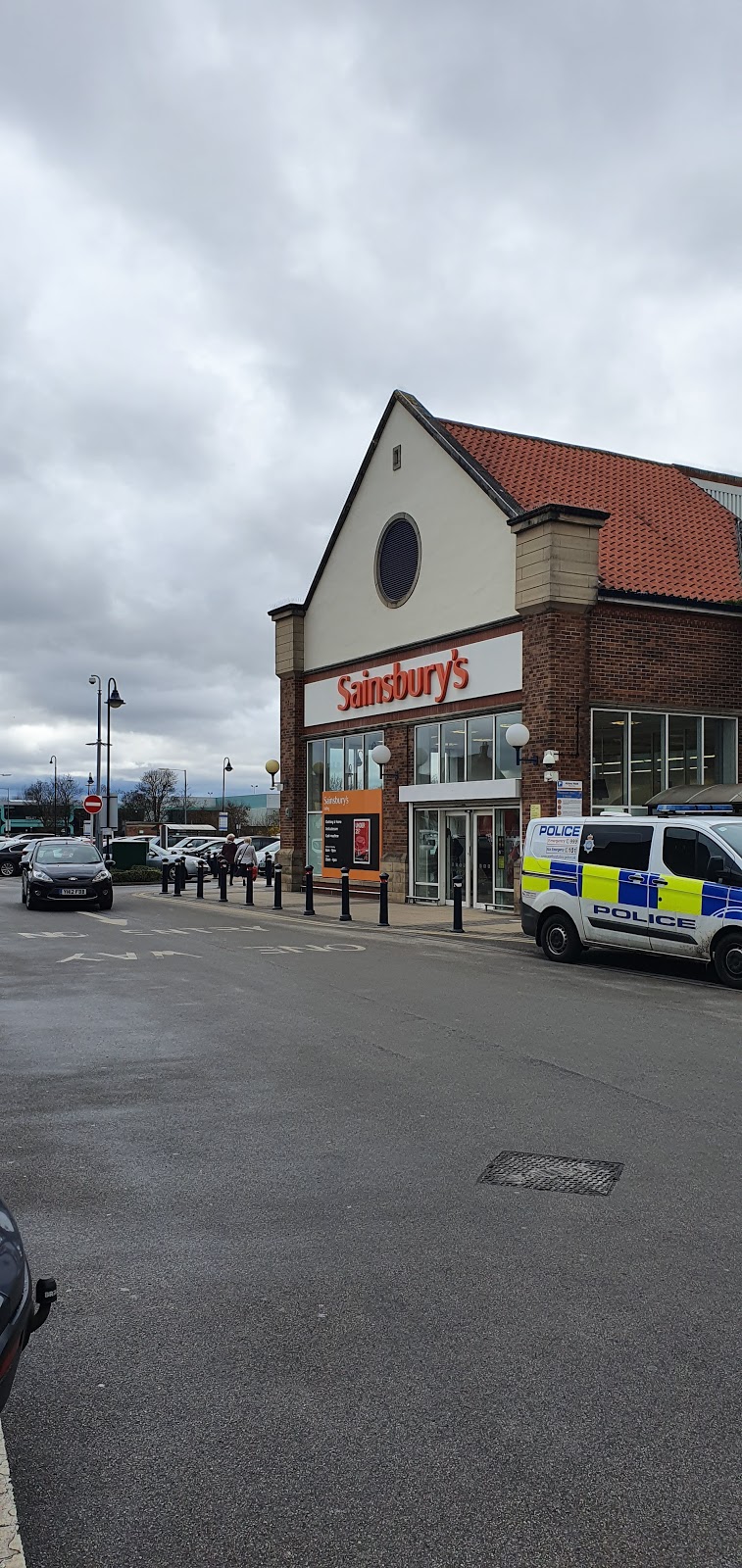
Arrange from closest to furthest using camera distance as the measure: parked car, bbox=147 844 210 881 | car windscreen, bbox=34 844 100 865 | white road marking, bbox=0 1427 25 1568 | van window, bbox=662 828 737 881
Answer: white road marking, bbox=0 1427 25 1568 < van window, bbox=662 828 737 881 < car windscreen, bbox=34 844 100 865 < parked car, bbox=147 844 210 881

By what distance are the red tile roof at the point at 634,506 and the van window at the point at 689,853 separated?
8664mm

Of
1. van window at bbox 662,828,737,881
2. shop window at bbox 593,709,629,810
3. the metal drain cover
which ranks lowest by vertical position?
the metal drain cover

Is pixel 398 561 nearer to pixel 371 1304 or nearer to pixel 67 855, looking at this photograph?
pixel 67 855

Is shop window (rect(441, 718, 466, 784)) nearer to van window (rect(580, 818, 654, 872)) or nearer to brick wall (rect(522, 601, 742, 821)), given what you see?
brick wall (rect(522, 601, 742, 821))

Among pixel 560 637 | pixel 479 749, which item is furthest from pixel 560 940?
pixel 479 749

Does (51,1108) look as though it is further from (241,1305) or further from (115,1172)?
(241,1305)

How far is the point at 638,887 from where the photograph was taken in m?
14.7

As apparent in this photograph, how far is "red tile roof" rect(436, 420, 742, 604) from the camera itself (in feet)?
77.1

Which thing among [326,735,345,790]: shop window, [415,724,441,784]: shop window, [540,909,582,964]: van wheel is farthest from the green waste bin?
[540,909,582,964]: van wheel

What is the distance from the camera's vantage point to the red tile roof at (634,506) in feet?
77.1

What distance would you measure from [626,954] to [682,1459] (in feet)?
45.4

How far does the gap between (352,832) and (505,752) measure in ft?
22.9

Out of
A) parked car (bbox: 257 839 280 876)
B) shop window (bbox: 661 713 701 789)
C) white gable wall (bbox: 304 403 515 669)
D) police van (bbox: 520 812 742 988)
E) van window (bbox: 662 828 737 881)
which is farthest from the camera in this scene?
parked car (bbox: 257 839 280 876)

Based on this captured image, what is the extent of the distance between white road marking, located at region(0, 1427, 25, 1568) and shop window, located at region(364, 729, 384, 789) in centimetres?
2520
